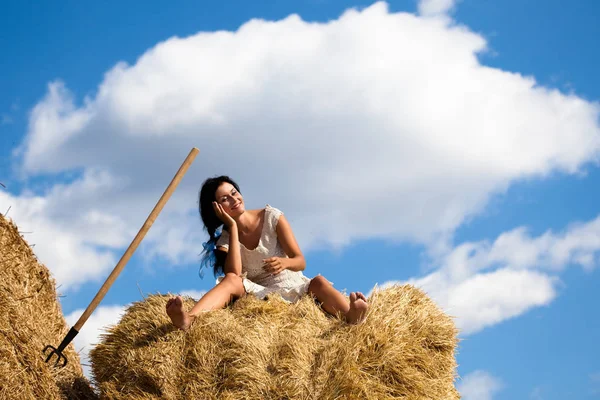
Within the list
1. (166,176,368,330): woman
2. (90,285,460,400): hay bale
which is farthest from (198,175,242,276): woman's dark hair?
(90,285,460,400): hay bale

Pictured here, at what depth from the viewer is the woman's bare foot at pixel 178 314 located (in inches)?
181

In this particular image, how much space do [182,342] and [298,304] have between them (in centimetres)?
96

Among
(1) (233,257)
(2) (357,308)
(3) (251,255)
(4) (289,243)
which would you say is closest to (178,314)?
(1) (233,257)

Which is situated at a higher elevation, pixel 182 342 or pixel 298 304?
pixel 298 304

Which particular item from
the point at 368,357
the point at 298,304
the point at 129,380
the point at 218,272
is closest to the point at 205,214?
the point at 218,272

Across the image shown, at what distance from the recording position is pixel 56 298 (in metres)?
6.38

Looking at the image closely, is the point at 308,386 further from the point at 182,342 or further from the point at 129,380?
the point at 129,380

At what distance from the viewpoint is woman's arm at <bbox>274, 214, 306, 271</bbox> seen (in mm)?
5805

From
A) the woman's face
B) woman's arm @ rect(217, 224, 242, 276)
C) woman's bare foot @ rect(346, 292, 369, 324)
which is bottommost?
woman's bare foot @ rect(346, 292, 369, 324)

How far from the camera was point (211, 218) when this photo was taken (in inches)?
244

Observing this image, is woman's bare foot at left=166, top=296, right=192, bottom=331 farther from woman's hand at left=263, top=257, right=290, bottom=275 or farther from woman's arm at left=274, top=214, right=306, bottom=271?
woman's arm at left=274, top=214, right=306, bottom=271

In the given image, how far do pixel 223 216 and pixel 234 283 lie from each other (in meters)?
0.74

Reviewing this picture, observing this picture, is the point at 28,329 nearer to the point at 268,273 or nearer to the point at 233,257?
the point at 233,257

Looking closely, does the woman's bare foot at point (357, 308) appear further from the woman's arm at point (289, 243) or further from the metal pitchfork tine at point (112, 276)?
the metal pitchfork tine at point (112, 276)
